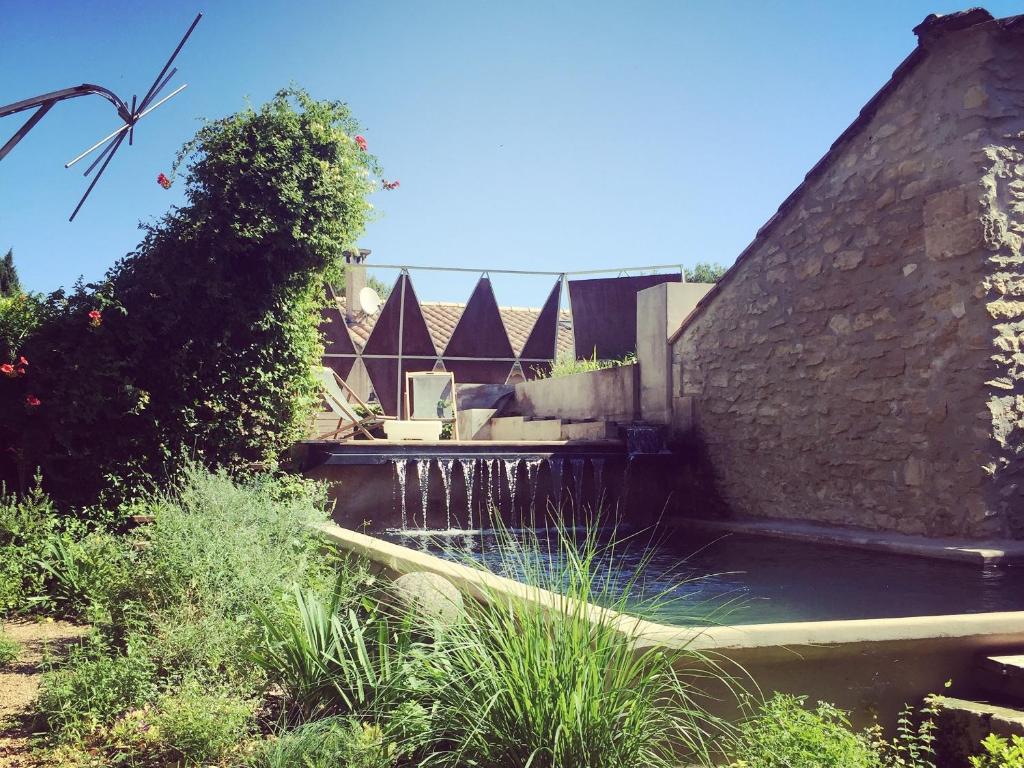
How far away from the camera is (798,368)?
6.61m

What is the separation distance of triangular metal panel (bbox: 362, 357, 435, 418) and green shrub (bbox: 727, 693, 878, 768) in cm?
1304

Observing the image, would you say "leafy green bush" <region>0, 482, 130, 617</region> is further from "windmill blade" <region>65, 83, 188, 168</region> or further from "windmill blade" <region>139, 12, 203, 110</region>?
"windmill blade" <region>139, 12, 203, 110</region>

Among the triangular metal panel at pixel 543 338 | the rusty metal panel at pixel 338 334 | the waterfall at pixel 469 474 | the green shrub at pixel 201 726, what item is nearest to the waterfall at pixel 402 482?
the waterfall at pixel 469 474

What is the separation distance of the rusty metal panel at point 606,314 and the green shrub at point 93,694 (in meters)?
11.3

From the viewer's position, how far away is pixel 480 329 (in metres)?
15.8

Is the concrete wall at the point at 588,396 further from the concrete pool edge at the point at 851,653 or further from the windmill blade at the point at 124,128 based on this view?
the concrete pool edge at the point at 851,653

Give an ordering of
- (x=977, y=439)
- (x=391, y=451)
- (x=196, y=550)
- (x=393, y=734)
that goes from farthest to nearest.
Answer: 1. (x=391, y=451)
2. (x=977, y=439)
3. (x=196, y=550)
4. (x=393, y=734)

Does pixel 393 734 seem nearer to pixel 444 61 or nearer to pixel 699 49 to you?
pixel 444 61

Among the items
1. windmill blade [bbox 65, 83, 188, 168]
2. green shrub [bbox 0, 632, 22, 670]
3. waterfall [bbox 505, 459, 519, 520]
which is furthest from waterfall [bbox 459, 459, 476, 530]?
green shrub [bbox 0, 632, 22, 670]

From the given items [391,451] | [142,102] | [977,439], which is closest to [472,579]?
[977,439]

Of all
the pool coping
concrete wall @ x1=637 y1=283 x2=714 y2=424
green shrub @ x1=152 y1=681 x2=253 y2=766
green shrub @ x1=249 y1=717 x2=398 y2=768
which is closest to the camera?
green shrub @ x1=249 y1=717 x2=398 y2=768

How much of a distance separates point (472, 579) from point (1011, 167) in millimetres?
4506

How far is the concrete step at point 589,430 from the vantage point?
8.85 meters

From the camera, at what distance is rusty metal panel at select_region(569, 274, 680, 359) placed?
45.6 feet
